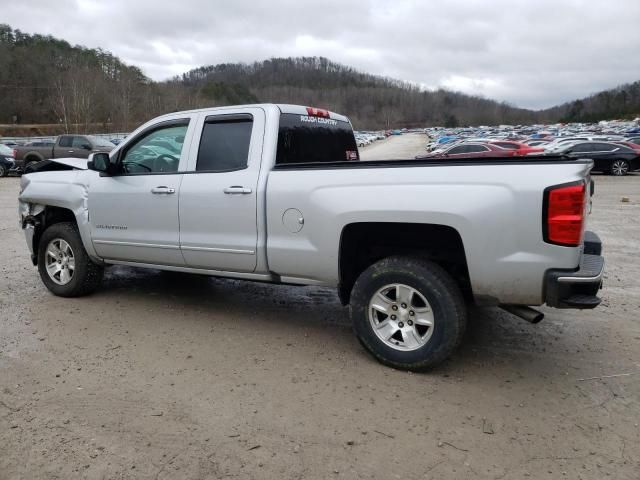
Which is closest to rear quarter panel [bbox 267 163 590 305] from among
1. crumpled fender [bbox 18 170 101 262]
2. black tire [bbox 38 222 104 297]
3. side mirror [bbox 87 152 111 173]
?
side mirror [bbox 87 152 111 173]

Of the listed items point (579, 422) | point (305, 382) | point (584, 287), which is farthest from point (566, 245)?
point (305, 382)

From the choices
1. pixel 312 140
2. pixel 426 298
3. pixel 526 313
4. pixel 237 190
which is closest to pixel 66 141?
pixel 312 140

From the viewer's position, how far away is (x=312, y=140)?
498cm

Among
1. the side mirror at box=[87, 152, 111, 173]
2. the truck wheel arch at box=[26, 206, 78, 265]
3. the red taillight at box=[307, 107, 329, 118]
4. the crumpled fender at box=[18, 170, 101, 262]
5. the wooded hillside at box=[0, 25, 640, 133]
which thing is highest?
the wooded hillside at box=[0, 25, 640, 133]

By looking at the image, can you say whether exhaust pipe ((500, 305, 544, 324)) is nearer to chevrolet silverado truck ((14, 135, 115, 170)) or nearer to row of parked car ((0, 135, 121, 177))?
row of parked car ((0, 135, 121, 177))

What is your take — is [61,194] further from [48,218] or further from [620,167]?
[620,167]

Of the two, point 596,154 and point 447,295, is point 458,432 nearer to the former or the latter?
point 447,295

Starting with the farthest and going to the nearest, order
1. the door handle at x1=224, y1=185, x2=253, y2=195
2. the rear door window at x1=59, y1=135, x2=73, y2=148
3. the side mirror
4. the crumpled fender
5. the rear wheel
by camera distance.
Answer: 1. the rear wheel
2. the rear door window at x1=59, y1=135, x2=73, y2=148
3. the crumpled fender
4. the side mirror
5. the door handle at x1=224, y1=185, x2=253, y2=195

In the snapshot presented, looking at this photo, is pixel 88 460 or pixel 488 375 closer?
pixel 88 460

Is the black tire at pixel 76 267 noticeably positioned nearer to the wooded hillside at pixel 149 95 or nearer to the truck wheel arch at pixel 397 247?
the truck wheel arch at pixel 397 247

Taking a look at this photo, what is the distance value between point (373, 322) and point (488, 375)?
905 millimetres

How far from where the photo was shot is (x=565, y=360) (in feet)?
13.3

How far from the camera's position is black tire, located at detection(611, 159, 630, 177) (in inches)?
888

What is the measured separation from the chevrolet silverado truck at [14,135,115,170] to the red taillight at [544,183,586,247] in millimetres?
20521
